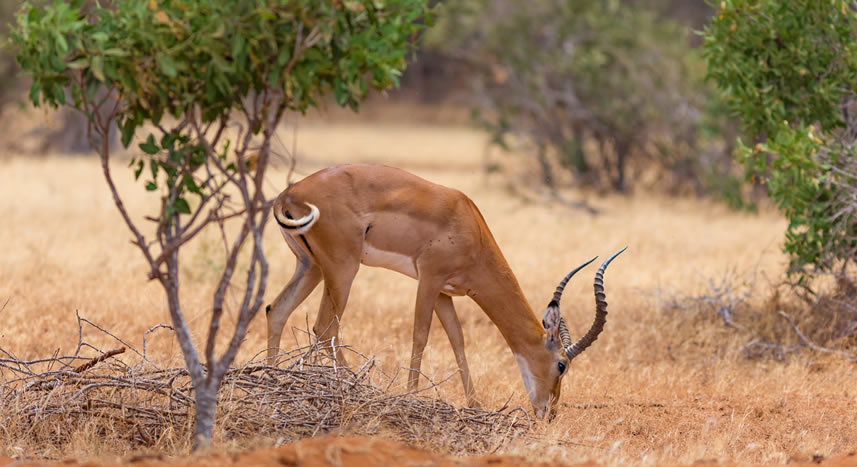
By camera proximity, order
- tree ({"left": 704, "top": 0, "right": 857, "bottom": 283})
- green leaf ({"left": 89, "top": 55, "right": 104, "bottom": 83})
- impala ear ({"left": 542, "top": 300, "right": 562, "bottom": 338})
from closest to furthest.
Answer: green leaf ({"left": 89, "top": 55, "right": 104, "bottom": 83}), impala ear ({"left": 542, "top": 300, "right": 562, "bottom": 338}), tree ({"left": 704, "top": 0, "right": 857, "bottom": 283})

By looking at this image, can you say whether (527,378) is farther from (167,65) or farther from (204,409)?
(167,65)

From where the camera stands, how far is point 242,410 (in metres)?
4.89

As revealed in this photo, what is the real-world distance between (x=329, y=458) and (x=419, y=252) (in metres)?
2.24

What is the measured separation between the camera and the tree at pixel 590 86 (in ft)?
48.2

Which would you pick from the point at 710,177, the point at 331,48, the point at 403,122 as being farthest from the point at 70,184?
the point at 403,122

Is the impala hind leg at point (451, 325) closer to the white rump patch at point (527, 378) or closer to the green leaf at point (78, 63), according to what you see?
the white rump patch at point (527, 378)

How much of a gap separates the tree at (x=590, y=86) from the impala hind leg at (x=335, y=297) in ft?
30.4

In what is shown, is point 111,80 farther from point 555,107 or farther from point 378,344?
point 555,107

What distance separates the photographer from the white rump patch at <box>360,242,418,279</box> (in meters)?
5.92

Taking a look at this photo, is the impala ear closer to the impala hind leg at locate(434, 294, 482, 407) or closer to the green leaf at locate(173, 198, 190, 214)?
the impala hind leg at locate(434, 294, 482, 407)

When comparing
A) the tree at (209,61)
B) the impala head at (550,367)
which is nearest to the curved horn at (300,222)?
the tree at (209,61)

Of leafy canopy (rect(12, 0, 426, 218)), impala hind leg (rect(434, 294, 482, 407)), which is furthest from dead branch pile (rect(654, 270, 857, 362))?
leafy canopy (rect(12, 0, 426, 218))

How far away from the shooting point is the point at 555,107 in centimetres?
1553

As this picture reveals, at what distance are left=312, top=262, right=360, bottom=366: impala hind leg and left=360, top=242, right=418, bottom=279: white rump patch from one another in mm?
125
